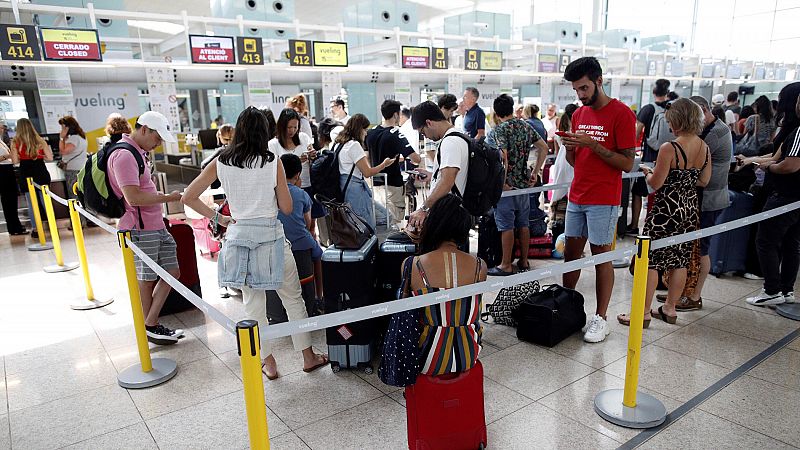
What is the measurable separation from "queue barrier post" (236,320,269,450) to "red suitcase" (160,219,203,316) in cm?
290

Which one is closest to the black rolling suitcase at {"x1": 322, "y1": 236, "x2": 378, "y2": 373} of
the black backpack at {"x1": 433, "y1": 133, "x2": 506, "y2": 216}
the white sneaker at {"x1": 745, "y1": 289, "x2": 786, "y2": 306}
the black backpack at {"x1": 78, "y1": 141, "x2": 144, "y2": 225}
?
the black backpack at {"x1": 433, "y1": 133, "x2": 506, "y2": 216}

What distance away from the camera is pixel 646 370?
10.2 feet

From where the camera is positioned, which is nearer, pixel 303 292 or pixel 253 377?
pixel 253 377

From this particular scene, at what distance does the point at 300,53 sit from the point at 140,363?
6.44m

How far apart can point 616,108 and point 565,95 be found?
1459cm

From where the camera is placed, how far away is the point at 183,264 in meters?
4.30

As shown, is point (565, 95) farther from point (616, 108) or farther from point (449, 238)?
point (449, 238)

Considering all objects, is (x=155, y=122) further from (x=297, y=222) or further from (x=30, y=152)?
(x=30, y=152)

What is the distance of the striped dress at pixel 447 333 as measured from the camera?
2137 millimetres

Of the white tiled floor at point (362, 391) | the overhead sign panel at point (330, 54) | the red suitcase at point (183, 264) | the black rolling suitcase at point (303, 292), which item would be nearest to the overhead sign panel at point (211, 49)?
the overhead sign panel at point (330, 54)

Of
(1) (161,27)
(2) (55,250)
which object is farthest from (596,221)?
(1) (161,27)

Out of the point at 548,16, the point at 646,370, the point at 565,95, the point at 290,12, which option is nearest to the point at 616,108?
the point at 646,370

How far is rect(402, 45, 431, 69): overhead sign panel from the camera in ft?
31.9

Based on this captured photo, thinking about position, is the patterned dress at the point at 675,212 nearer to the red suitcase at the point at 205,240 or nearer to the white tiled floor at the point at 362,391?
the white tiled floor at the point at 362,391
